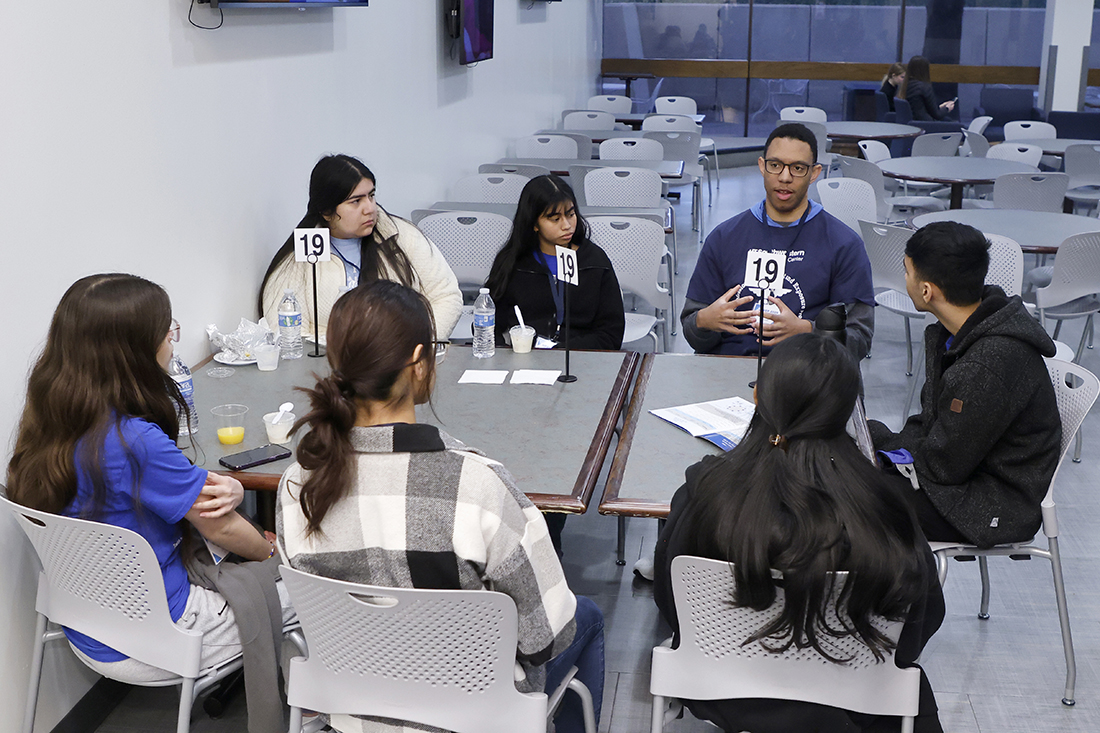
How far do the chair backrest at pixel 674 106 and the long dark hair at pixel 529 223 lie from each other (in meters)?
6.76

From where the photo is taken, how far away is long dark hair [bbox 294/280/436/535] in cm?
156

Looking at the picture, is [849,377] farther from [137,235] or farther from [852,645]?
[137,235]

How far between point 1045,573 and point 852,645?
1.86 meters

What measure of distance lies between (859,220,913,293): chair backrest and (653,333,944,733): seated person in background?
2.85 meters

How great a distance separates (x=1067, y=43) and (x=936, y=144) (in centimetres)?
435

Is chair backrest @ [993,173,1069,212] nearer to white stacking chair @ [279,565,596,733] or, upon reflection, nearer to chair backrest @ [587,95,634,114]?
white stacking chair @ [279,565,596,733]

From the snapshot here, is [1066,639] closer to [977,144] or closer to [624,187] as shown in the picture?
[624,187]

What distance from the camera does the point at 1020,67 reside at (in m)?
11.3

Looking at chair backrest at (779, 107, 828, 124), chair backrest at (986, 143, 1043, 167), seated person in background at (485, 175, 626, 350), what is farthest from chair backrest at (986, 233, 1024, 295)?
chair backrest at (779, 107, 828, 124)

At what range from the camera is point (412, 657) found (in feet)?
5.28

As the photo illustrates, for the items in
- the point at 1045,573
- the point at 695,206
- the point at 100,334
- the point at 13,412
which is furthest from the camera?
the point at 695,206

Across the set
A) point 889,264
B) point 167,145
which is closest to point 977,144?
point 889,264

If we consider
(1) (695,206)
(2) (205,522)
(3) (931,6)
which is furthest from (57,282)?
(3) (931,6)

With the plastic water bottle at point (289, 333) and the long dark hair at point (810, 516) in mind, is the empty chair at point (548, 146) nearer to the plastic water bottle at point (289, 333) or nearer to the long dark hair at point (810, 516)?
the plastic water bottle at point (289, 333)
